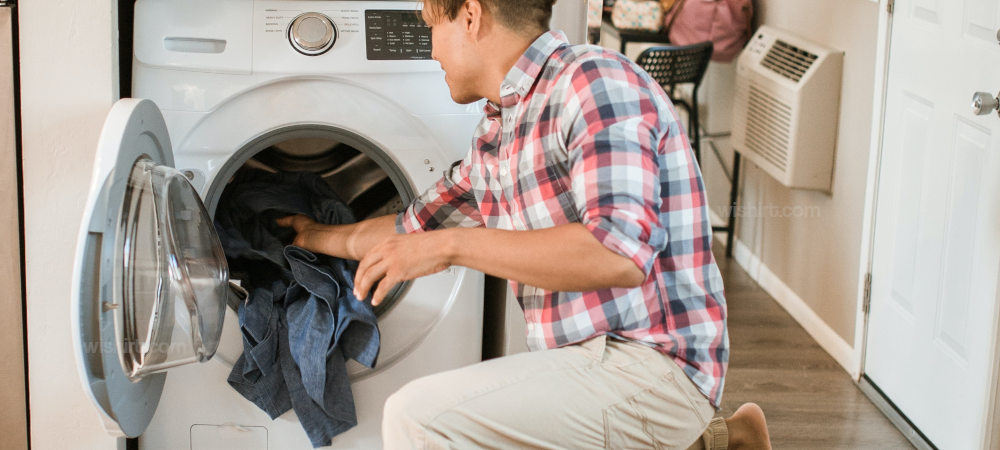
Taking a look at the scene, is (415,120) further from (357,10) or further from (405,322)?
(405,322)

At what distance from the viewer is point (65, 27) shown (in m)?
1.89

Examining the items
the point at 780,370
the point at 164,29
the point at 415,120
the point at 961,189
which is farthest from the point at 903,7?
the point at 164,29

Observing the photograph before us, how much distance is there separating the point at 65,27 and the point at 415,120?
659 mm

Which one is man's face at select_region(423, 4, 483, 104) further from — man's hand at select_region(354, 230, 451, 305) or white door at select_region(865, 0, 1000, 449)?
white door at select_region(865, 0, 1000, 449)

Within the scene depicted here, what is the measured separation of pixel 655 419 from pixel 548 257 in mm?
327

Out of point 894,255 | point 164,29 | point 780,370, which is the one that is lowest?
point 780,370

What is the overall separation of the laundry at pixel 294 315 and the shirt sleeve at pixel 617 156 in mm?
723

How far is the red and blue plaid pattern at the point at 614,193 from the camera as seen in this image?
1421 millimetres

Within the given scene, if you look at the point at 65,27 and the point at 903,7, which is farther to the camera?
the point at 903,7

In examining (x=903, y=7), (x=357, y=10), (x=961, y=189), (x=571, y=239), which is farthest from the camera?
(x=903, y=7)

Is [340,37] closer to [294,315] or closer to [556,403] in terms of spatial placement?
[294,315]

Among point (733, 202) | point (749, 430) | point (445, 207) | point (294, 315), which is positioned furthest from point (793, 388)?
point (294, 315)

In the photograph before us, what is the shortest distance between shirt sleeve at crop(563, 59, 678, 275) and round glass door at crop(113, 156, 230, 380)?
695mm

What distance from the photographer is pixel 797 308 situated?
340 centimetres
